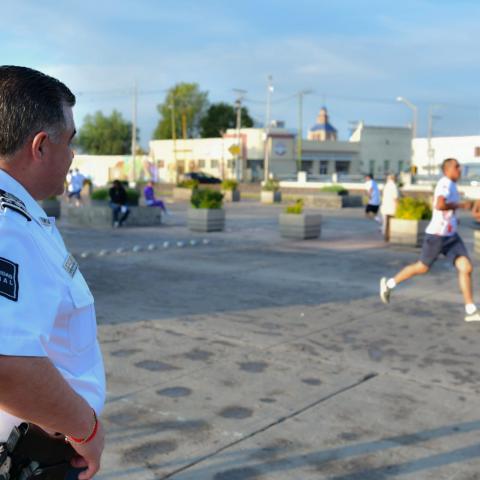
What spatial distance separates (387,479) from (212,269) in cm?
746

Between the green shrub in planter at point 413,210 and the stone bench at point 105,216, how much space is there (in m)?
7.96

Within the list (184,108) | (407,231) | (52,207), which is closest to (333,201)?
(52,207)

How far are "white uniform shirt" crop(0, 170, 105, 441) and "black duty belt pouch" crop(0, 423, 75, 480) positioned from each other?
0.32 ft

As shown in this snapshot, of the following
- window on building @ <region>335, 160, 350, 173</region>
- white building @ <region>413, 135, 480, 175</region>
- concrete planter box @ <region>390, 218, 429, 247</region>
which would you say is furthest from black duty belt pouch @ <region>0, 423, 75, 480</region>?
window on building @ <region>335, 160, 350, 173</region>

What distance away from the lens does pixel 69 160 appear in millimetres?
1717

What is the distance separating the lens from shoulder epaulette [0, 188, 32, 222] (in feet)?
4.75

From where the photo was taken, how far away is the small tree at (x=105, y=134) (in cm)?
9575

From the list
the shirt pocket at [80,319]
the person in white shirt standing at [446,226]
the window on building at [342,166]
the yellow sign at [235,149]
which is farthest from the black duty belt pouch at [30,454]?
the window on building at [342,166]

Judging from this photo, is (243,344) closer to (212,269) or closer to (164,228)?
(212,269)

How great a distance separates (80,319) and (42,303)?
0.21m

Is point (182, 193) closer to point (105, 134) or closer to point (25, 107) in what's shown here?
point (25, 107)

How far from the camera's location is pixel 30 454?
160 centimetres

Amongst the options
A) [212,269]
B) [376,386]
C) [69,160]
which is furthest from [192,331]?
[69,160]

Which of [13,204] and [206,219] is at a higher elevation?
[13,204]
